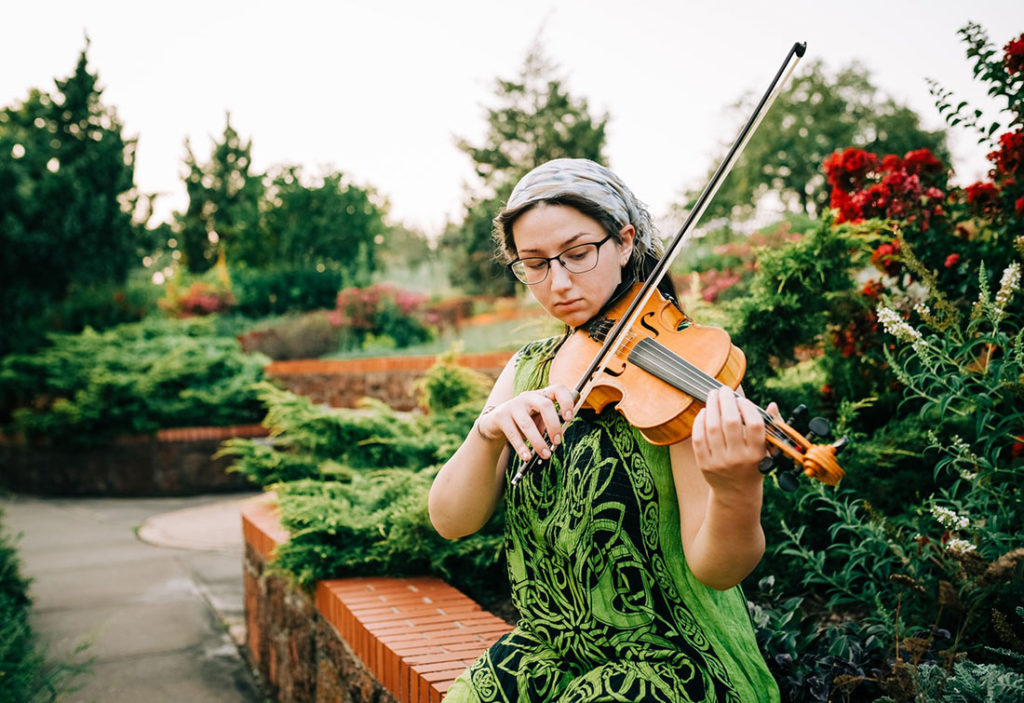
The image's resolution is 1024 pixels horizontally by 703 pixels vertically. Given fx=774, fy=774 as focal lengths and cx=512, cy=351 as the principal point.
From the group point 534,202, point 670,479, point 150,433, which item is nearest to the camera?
point 670,479

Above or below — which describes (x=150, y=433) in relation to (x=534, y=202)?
below

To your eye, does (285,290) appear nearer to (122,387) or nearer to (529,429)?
(122,387)

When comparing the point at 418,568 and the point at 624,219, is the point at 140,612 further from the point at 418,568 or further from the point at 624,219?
the point at 624,219

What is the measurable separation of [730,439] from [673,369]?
0.83ft

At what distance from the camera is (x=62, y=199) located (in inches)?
545

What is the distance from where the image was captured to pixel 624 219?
4.99 feet

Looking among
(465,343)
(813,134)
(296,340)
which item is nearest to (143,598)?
(465,343)

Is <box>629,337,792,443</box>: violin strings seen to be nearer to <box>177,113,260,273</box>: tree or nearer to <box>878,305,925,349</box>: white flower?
<box>878,305,925,349</box>: white flower

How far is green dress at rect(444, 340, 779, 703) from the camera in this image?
1.28 m

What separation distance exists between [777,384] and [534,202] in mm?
1863

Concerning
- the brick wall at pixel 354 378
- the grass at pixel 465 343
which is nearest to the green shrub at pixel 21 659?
the brick wall at pixel 354 378

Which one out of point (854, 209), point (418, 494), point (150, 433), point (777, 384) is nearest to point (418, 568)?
point (418, 494)

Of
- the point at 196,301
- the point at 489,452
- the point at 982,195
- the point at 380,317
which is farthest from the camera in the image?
the point at 196,301

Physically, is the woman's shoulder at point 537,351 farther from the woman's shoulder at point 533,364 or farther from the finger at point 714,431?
the finger at point 714,431
